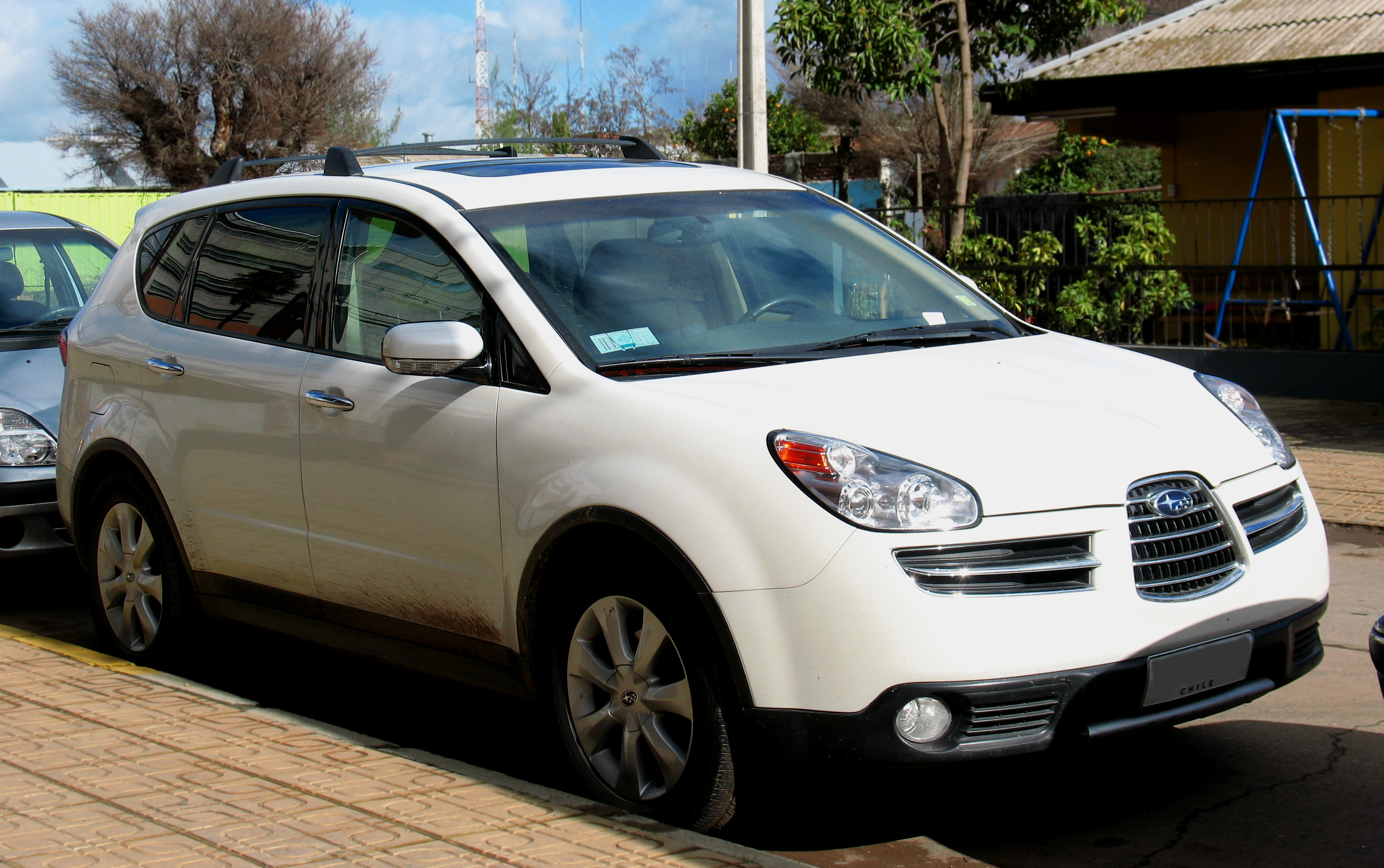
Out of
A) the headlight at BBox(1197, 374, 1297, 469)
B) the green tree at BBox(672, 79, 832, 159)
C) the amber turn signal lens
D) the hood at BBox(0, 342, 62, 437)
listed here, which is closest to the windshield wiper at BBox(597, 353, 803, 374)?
the amber turn signal lens

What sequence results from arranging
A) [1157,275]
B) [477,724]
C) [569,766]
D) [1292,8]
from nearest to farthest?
[569,766], [477,724], [1157,275], [1292,8]

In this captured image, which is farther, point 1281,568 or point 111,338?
point 111,338

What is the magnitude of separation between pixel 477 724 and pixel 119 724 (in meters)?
1.20

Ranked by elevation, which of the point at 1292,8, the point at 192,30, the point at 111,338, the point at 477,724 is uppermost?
the point at 192,30

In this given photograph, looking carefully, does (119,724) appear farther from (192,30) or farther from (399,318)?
(192,30)

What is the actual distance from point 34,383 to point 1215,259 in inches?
419

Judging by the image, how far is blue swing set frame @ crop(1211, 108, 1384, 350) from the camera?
12.8 meters

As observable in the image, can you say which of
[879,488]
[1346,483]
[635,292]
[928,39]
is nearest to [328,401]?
[635,292]

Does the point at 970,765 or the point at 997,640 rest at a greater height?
the point at 997,640

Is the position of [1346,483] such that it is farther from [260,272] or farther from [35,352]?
[35,352]

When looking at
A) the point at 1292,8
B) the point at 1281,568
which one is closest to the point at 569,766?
the point at 1281,568

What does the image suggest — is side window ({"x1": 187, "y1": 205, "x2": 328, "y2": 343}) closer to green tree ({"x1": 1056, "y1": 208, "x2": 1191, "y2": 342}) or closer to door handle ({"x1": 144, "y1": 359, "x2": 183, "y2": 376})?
door handle ({"x1": 144, "y1": 359, "x2": 183, "y2": 376})

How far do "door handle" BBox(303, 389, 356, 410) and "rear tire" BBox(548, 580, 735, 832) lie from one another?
3.52 ft

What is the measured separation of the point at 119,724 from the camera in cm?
463
